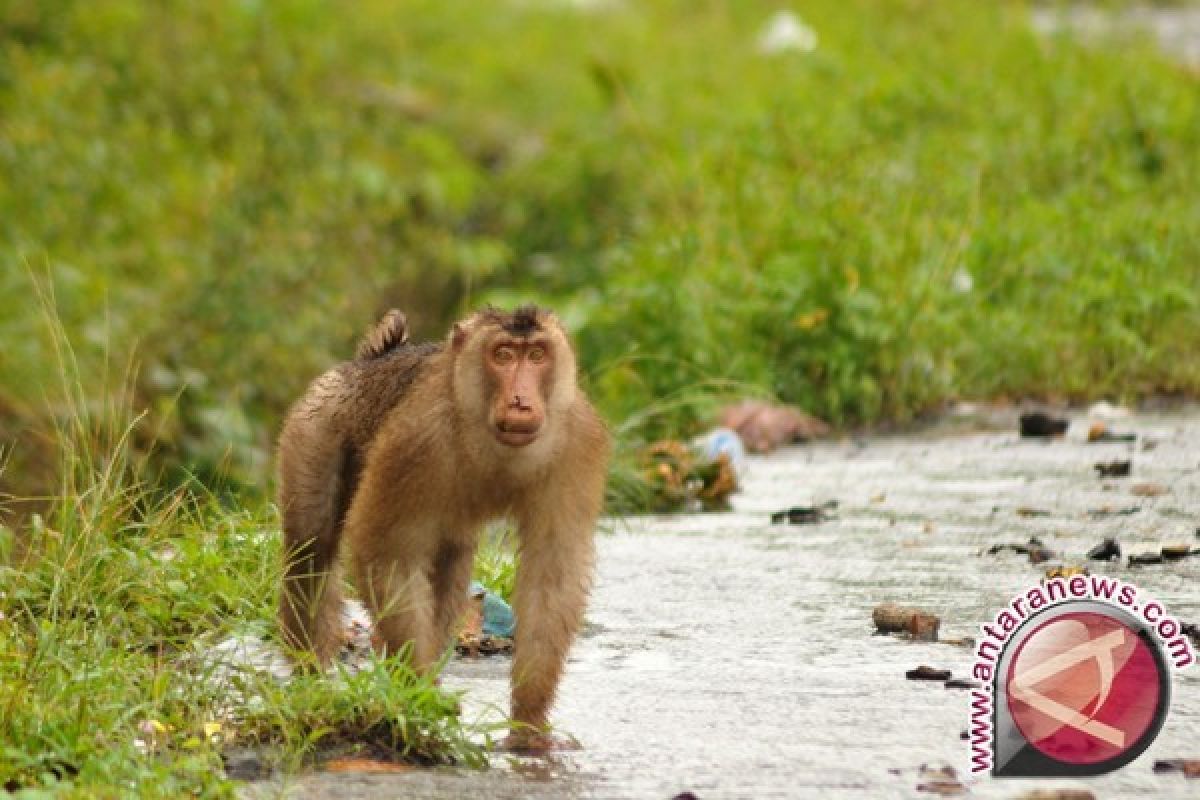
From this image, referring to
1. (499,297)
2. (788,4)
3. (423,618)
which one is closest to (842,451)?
(499,297)

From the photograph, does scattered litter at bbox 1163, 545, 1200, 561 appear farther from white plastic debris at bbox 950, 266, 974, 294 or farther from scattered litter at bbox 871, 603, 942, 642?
white plastic debris at bbox 950, 266, 974, 294

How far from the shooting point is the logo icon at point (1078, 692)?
481 cm

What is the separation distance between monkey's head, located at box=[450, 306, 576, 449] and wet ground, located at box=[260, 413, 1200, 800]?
76cm

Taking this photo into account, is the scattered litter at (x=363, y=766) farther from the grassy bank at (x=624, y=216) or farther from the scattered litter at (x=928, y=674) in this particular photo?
the grassy bank at (x=624, y=216)

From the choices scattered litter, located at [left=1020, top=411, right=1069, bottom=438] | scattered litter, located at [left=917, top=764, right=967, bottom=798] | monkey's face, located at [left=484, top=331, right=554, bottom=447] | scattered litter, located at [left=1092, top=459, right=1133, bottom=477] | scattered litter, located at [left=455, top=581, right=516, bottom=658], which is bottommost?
scattered litter, located at [left=455, top=581, right=516, bottom=658]

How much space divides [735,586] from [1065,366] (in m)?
4.25

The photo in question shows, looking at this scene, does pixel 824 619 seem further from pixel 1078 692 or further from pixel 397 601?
pixel 397 601

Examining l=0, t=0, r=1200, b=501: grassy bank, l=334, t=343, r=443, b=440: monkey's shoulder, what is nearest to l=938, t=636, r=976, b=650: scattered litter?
l=334, t=343, r=443, b=440: monkey's shoulder

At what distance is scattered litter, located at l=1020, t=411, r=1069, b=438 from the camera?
9.92 metres

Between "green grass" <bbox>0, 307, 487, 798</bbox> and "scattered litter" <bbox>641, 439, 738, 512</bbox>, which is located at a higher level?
"scattered litter" <bbox>641, 439, 738, 512</bbox>

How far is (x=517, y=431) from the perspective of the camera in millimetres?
5195

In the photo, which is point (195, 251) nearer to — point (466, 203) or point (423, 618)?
point (466, 203)

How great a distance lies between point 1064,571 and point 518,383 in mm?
2353

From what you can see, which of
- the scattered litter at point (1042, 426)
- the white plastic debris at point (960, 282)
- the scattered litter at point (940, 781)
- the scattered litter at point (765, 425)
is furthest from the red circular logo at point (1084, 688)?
the white plastic debris at point (960, 282)
